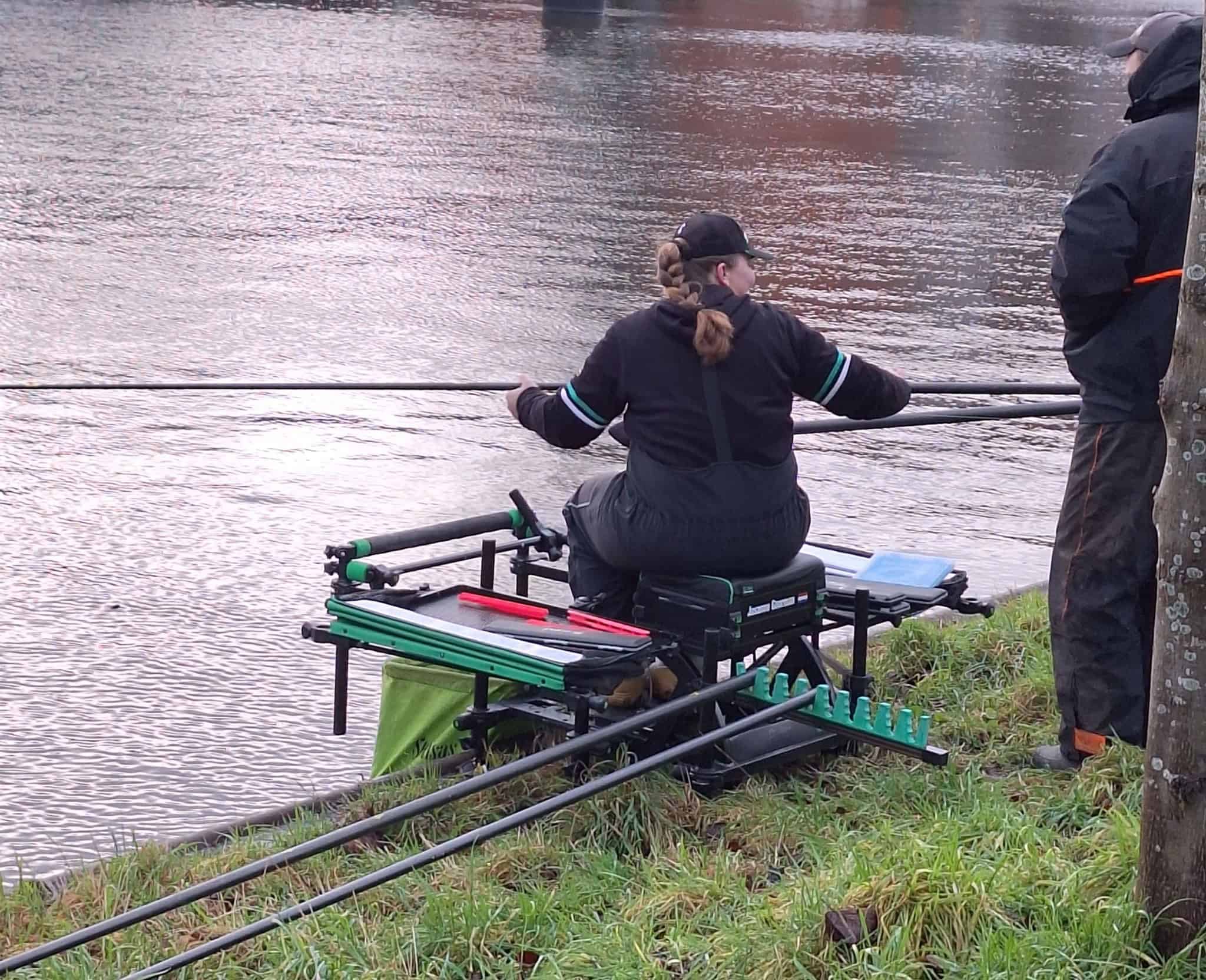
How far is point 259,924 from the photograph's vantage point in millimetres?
3186

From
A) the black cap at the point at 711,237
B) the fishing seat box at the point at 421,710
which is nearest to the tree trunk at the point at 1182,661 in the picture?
the black cap at the point at 711,237

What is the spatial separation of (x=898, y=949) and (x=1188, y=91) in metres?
2.25

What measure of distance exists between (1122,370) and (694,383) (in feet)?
3.25

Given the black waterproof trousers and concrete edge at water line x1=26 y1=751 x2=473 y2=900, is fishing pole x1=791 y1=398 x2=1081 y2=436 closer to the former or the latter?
the black waterproof trousers

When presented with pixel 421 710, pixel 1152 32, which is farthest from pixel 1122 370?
pixel 421 710

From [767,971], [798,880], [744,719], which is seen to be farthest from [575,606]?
[767,971]

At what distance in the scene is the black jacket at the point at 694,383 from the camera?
4.46 m

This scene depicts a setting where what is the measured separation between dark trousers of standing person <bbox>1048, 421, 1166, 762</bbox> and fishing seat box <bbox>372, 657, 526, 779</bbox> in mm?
1337

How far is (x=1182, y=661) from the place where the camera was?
3.17 metres

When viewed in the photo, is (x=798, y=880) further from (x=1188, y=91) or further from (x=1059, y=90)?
(x=1059, y=90)

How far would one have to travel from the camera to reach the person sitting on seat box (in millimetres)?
4457

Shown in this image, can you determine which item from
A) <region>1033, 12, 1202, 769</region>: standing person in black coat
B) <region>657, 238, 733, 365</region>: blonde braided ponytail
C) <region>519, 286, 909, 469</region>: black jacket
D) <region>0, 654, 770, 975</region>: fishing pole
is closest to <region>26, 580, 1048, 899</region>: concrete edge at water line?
<region>0, 654, 770, 975</region>: fishing pole

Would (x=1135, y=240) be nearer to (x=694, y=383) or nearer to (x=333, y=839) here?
(x=694, y=383)

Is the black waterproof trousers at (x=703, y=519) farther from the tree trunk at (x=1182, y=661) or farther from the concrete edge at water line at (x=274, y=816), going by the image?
the tree trunk at (x=1182, y=661)
